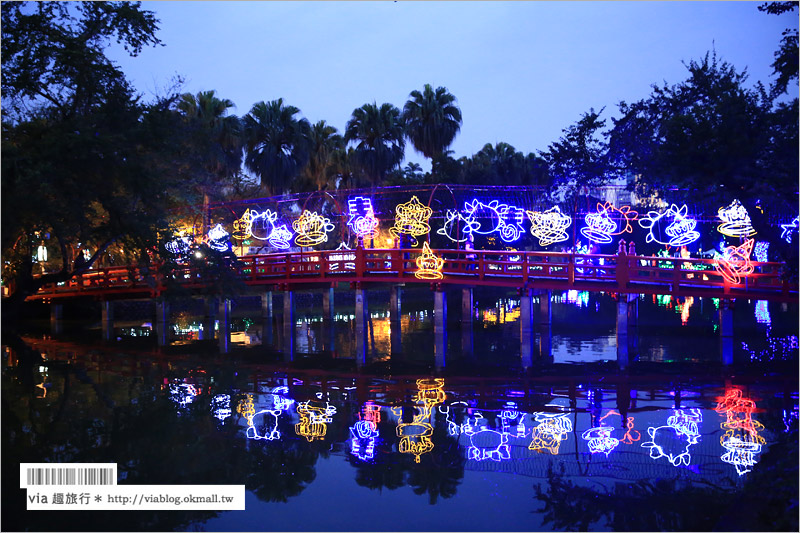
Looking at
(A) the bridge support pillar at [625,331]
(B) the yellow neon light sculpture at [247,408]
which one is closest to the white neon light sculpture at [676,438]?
(A) the bridge support pillar at [625,331]

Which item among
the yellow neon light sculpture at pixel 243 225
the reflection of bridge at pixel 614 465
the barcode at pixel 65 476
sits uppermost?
the yellow neon light sculpture at pixel 243 225

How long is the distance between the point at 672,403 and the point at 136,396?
1145cm

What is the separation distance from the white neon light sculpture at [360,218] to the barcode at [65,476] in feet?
59.4

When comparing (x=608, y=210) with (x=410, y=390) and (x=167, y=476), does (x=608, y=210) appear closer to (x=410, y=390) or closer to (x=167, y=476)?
(x=410, y=390)

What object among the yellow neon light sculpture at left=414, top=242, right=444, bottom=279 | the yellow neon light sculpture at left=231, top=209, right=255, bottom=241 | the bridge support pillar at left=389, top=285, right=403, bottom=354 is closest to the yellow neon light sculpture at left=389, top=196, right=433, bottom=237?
the yellow neon light sculpture at left=414, top=242, right=444, bottom=279

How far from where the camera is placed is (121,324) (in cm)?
3078

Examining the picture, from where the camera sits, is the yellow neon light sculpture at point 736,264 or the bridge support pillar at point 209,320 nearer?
the yellow neon light sculpture at point 736,264

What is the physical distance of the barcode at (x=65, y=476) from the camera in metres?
8.18

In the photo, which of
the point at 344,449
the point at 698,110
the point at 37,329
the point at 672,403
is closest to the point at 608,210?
the point at 698,110

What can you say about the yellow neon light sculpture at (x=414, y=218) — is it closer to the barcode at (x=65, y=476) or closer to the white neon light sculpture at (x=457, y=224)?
the white neon light sculpture at (x=457, y=224)

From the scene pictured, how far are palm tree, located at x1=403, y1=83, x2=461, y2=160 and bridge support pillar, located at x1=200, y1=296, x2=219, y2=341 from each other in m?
14.1

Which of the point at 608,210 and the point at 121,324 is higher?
the point at 608,210

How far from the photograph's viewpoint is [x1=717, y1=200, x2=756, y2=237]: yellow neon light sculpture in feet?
71.5

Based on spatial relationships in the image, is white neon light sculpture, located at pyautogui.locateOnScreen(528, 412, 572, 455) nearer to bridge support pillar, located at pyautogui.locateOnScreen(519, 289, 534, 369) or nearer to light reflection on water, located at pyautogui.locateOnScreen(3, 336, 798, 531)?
light reflection on water, located at pyautogui.locateOnScreen(3, 336, 798, 531)
